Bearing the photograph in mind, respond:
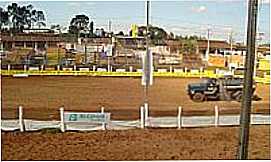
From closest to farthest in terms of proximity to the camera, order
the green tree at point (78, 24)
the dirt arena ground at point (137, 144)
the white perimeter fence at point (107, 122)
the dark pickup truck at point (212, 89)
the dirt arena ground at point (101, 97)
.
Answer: the dirt arena ground at point (137, 144) → the green tree at point (78, 24) → the white perimeter fence at point (107, 122) → the dirt arena ground at point (101, 97) → the dark pickup truck at point (212, 89)

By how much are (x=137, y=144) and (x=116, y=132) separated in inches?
16.2

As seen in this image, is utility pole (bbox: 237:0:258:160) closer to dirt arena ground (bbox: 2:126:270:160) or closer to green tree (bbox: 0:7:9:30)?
dirt arena ground (bbox: 2:126:270:160)

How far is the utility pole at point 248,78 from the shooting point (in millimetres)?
1479

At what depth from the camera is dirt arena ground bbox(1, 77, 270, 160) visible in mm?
2480

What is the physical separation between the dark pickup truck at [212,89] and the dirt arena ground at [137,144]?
3.75 ft

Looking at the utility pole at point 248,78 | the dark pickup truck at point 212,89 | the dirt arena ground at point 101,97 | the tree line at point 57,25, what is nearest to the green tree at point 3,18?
the tree line at point 57,25

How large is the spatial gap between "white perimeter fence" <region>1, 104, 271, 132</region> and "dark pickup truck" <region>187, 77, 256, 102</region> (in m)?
0.57

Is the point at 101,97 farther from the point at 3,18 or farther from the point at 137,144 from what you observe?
the point at 3,18

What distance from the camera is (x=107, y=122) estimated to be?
3.32m

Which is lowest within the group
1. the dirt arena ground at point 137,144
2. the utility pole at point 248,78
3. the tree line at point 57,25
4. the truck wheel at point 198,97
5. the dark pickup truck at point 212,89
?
the dirt arena ground at point 137,144

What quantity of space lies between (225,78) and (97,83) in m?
1.69

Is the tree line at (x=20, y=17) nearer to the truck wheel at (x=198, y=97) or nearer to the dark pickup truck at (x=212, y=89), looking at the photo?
the dark pickup truck at (x=212, y=89)

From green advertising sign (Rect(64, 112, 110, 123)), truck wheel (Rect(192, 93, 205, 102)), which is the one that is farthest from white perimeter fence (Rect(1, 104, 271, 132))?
truck wheel (Rect(192, 93, 205, 102))

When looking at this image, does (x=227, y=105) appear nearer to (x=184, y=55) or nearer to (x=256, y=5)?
(x=184, y=55)
